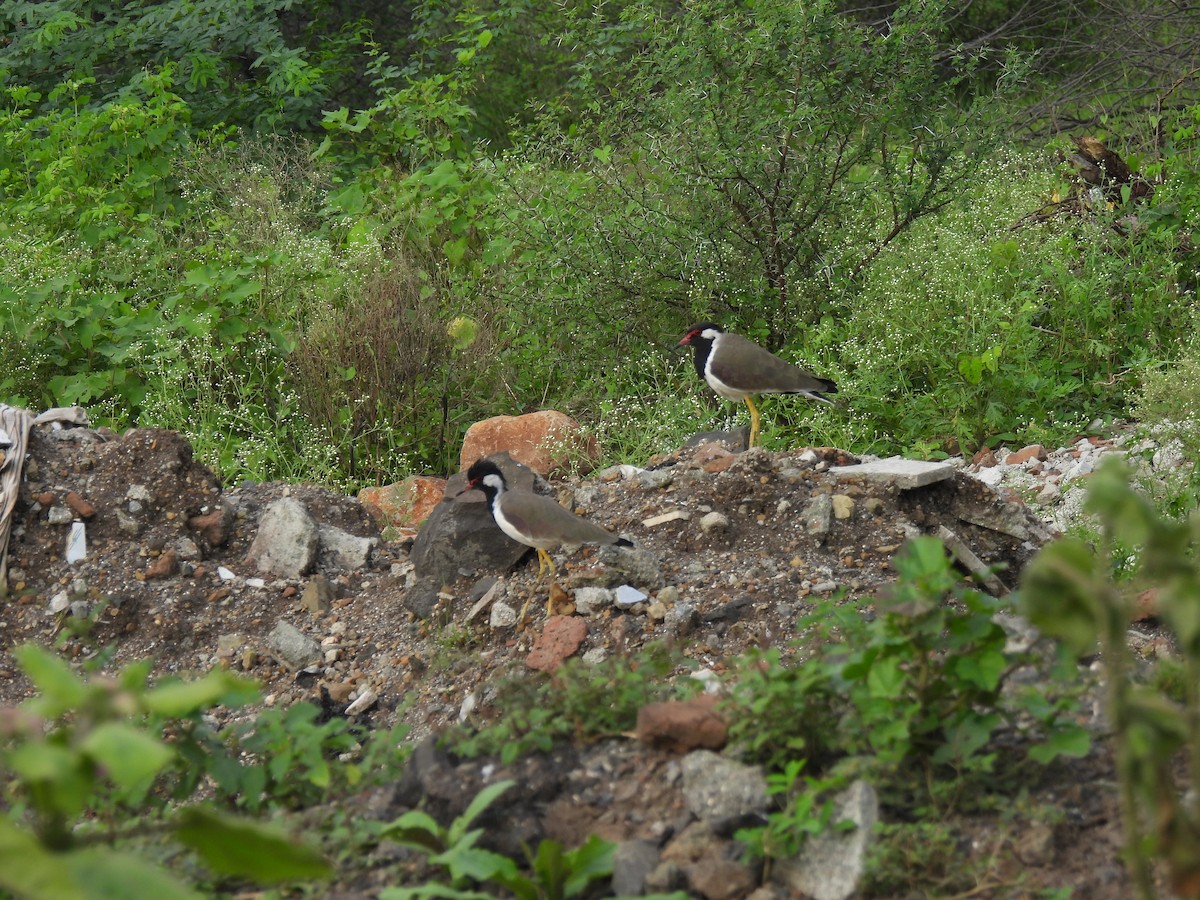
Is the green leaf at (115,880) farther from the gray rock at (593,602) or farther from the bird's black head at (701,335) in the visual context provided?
the bird's black head at (701,335)

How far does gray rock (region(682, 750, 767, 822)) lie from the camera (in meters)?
2.60

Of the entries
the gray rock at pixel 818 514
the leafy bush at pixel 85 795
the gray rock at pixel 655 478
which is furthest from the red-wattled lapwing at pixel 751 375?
the leafy bush at pixel 85 795

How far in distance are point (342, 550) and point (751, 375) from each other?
1872 mm

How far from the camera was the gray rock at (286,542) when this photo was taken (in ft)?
15.9

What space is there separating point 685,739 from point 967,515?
2179 millimetres

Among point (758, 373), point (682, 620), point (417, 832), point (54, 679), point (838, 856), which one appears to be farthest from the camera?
point (758, 373)

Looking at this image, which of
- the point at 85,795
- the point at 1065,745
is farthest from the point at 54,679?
the point at 1065,745

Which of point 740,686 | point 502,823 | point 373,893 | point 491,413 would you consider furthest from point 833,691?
point 491,413

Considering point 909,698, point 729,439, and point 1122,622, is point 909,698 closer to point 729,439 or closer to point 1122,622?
point 1122,622

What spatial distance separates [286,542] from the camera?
4.87m

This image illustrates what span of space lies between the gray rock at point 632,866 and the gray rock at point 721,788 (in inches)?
5.8

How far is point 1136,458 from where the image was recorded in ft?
17.9

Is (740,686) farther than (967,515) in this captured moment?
No

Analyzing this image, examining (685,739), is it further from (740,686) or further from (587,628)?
(587,628)
